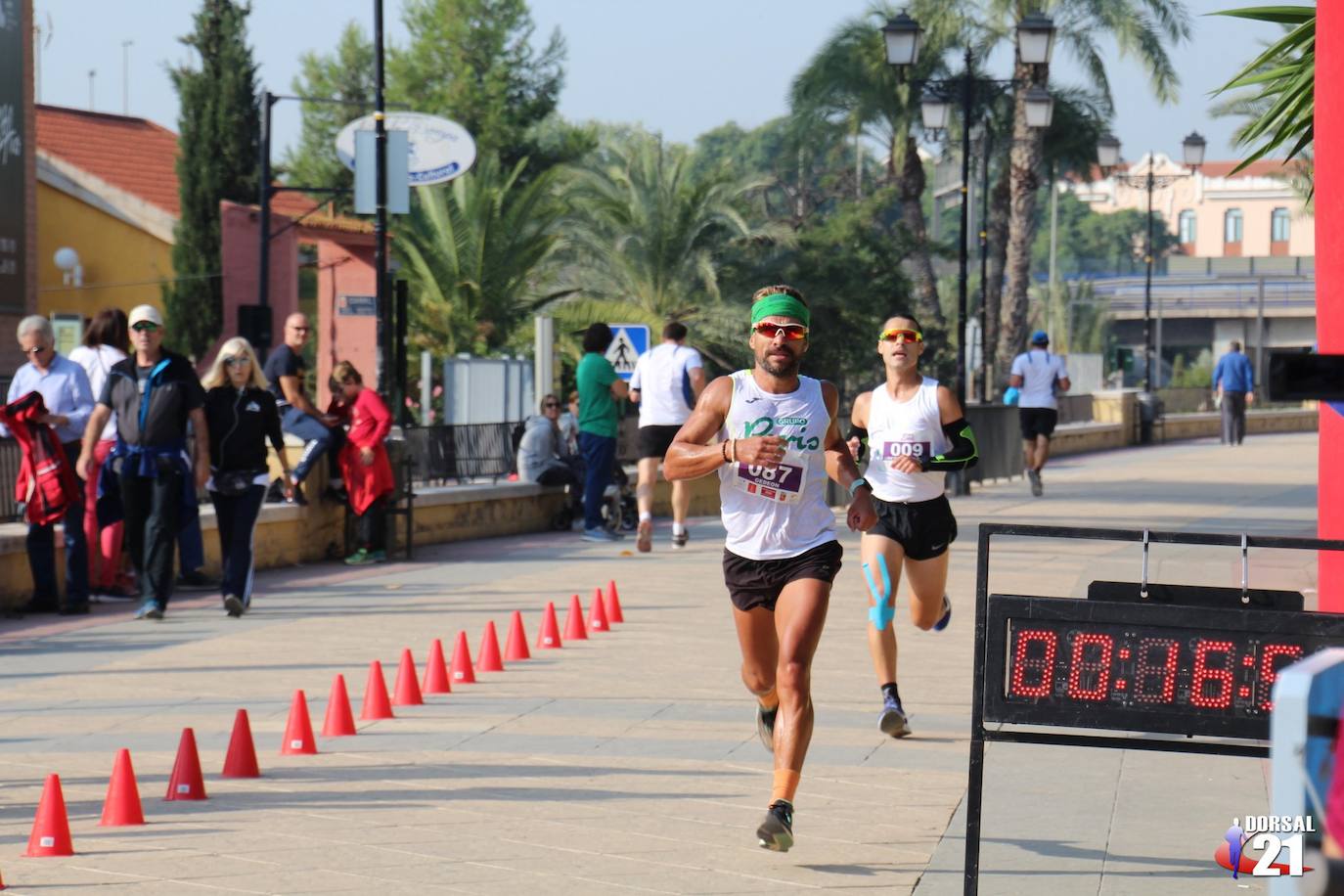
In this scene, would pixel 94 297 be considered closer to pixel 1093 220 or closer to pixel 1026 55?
pixel 1026 55

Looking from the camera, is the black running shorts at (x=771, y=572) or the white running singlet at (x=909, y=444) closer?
the black running shorts at (x=771, y=572)

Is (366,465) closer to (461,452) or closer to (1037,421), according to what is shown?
(461,452)

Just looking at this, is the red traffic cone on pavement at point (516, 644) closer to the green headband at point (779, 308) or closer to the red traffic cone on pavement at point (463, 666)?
the red traffic cone on pavement at point (463, 666)

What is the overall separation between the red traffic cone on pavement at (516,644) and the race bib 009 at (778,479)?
4.16 metres

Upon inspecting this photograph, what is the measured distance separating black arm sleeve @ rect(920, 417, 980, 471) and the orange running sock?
236cm

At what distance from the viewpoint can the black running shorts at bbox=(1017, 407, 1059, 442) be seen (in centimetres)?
2272

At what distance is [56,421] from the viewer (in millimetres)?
12102

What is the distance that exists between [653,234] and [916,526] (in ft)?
93.6

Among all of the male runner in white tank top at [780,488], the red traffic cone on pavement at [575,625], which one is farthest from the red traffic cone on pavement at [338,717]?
the red traffic cone on pavement at [575,625]

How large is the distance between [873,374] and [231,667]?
95.1 ft

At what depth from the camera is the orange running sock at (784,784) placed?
243 inches

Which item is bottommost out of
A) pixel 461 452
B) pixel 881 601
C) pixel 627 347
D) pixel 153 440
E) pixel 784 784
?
pixel 784 784

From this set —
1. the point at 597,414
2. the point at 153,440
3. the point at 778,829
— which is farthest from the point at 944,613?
the point at 597,414

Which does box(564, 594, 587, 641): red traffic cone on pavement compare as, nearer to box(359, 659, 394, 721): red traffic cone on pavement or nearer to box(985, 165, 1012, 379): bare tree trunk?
box(359, 659, 394, 721): red traffic cone on pavement
